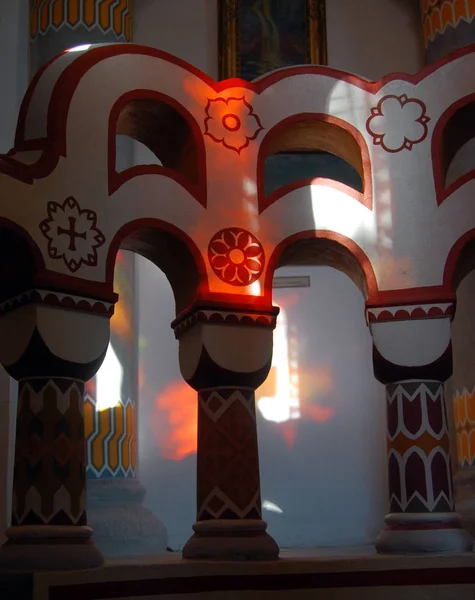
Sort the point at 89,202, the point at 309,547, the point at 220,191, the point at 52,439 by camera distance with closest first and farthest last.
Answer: the point at 52,439 → the point at 89,202 → the point at 220,191 → the point at 309,547

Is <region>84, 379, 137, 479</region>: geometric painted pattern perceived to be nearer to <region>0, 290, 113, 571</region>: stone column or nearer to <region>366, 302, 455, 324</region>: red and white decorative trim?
<region>0, 290, 113, 571</region>: stone column

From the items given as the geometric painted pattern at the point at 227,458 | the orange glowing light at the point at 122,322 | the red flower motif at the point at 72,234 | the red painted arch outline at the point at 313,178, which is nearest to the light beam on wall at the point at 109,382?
the orange glowing light at the point at 122,322

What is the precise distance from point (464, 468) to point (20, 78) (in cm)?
540

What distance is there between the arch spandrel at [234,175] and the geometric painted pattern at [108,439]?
279 cm

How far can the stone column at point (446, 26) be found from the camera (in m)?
9.73

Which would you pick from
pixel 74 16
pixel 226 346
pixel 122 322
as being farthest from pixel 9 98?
pixel 226 346

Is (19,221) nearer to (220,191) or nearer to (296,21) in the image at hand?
(220,191)

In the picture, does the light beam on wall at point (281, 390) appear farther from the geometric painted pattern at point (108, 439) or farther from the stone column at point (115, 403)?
the geometric painted pattern at point (108, 439)

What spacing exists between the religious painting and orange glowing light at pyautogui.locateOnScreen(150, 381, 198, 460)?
3513mm

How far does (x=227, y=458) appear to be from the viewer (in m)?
6.29

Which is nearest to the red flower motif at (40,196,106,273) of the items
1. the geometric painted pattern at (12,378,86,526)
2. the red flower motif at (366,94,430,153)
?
the geometric painted pattern at (12,378,86,526)

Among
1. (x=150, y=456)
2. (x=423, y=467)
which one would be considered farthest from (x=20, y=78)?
(x=423, y=467)

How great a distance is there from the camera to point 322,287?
34.0 ft

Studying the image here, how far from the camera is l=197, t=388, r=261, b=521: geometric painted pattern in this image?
6.25m
